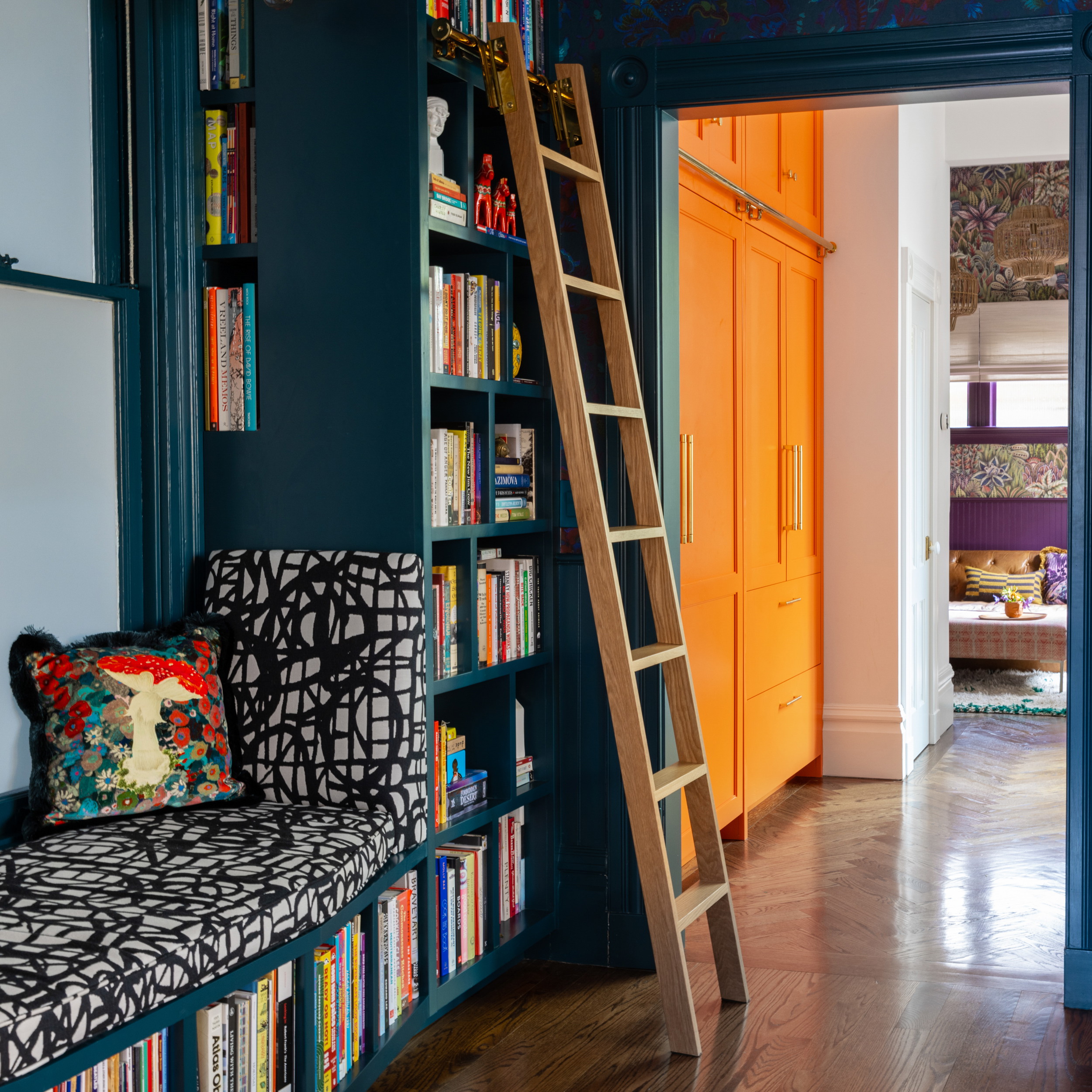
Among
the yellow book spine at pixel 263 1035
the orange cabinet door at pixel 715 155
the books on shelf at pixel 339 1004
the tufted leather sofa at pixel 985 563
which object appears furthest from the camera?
the tufted leather sofa at pixel 985 563

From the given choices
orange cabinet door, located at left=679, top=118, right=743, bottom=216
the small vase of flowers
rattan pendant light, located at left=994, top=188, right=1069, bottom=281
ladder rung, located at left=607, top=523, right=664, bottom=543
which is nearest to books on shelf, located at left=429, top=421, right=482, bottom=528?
ladder rung, located at left=607, top=523, right=664, bottom=543

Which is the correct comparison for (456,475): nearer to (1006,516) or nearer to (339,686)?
(339,686)

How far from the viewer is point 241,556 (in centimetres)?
281

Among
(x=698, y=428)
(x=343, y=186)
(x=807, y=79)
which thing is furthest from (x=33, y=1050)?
(x=698, y=428)

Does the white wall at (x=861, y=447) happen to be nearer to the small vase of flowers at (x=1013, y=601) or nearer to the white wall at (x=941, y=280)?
the white wall at (x=941, y=280)

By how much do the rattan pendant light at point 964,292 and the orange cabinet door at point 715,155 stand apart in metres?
Answer: 5.88

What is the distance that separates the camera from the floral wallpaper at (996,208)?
10375mm

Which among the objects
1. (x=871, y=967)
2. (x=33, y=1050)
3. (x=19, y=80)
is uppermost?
(x=19, y=80)

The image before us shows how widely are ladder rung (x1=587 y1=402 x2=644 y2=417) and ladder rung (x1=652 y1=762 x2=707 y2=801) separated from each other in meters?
0.83

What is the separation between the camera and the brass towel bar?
12.9 feet

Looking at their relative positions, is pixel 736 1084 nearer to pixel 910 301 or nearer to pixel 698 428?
pixel 698 428

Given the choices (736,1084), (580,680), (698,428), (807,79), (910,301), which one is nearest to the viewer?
(736,1084)

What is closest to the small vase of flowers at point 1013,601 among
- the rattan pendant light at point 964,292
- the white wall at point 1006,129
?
the rattan pendant light at point 964,292

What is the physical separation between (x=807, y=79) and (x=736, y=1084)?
232 cm
